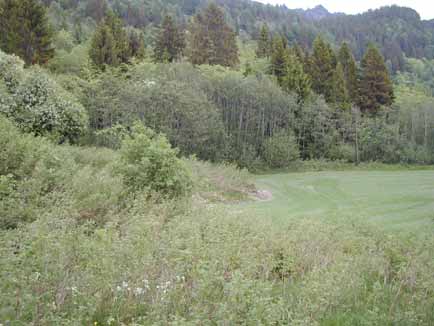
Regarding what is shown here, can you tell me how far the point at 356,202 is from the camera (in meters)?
13.6

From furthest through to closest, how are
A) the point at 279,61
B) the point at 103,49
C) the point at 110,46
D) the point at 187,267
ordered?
the point at 279,61, the point at 110,46, the point at 103,49, the point at 187,267

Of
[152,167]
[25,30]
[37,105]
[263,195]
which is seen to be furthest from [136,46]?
[152,167]

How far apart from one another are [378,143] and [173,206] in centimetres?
2932

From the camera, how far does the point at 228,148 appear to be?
28.2 m

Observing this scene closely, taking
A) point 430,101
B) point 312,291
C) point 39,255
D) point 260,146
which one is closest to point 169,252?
point 39,255

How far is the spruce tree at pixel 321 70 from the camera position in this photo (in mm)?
36062

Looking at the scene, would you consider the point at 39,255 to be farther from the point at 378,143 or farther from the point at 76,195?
the point at 378,143

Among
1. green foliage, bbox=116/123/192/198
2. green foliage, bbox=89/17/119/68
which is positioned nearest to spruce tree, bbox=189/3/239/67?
green foliage, bbox=89/17/119/68

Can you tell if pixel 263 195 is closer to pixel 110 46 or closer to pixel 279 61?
pixel 110 46

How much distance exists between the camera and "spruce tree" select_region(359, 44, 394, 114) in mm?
37188

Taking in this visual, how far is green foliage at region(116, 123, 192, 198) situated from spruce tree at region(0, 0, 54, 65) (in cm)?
2176

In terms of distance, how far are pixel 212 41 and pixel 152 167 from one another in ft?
101

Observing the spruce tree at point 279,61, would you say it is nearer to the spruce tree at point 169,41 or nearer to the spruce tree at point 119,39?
the spruce tree at point 169,41

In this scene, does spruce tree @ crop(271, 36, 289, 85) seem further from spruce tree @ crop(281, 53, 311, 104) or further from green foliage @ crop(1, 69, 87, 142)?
green foliage @ crop(1, 69, 87, 142)
